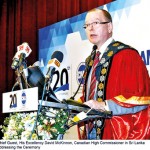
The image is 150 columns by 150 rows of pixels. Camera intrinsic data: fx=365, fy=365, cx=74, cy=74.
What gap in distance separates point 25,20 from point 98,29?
1641 millimetres

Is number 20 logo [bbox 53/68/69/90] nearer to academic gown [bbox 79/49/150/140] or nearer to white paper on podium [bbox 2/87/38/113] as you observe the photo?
academic gown [bbox 79/49/150/140]

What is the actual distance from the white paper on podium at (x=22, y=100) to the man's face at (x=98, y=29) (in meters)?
1.07

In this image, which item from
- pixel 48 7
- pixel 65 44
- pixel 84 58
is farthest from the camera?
pixel 48 7

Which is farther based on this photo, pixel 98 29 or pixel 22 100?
pixel 98 29

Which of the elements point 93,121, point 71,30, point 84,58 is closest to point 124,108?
point 93,121

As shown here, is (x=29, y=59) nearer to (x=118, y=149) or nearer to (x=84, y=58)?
(x=84, y=58)

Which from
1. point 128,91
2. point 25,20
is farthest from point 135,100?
point 25,20

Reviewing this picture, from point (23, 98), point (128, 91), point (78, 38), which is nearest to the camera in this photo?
point (23, 98)

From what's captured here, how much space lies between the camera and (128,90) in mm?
2537

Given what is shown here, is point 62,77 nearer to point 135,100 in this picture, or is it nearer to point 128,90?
point 128,90

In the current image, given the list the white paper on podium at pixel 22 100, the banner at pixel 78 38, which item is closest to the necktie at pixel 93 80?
the banner at pixel 78 38

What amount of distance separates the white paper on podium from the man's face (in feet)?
3.51

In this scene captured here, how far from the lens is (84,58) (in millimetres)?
3291

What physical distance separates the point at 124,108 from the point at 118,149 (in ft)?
2.16
